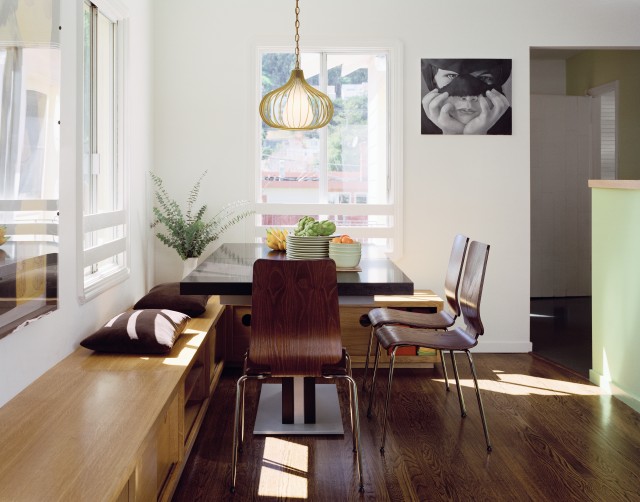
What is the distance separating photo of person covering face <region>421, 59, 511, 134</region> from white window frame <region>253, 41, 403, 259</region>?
8.1 inches

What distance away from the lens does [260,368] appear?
3049mm

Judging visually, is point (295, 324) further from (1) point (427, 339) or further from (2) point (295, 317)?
(1) point (427, 339)

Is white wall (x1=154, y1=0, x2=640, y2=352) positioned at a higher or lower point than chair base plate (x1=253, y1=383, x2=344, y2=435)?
higher

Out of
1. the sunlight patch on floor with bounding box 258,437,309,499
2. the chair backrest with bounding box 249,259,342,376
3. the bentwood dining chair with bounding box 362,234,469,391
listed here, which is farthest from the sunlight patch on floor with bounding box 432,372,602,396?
the chair backrest with bounding box 249,259,342,376

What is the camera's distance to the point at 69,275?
334 cm

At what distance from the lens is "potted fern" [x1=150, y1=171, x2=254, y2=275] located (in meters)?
5.23

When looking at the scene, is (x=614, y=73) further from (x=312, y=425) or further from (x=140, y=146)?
(x=312, y=425)

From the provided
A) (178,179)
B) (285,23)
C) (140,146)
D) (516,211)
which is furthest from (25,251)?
(516,211)

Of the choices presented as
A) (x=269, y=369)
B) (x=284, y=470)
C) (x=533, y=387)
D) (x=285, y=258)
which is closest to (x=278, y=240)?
(x=285, y=258)

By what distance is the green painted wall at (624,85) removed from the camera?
7523 mm

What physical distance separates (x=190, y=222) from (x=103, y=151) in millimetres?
1288

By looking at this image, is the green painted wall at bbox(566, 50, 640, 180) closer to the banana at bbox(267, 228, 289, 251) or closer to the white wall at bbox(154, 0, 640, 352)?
the white wall at bbox(154, 0, 640, 352)

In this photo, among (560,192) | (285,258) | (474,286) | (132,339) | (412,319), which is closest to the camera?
(132,339)

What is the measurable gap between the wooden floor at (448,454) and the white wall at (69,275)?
76 centimetres
